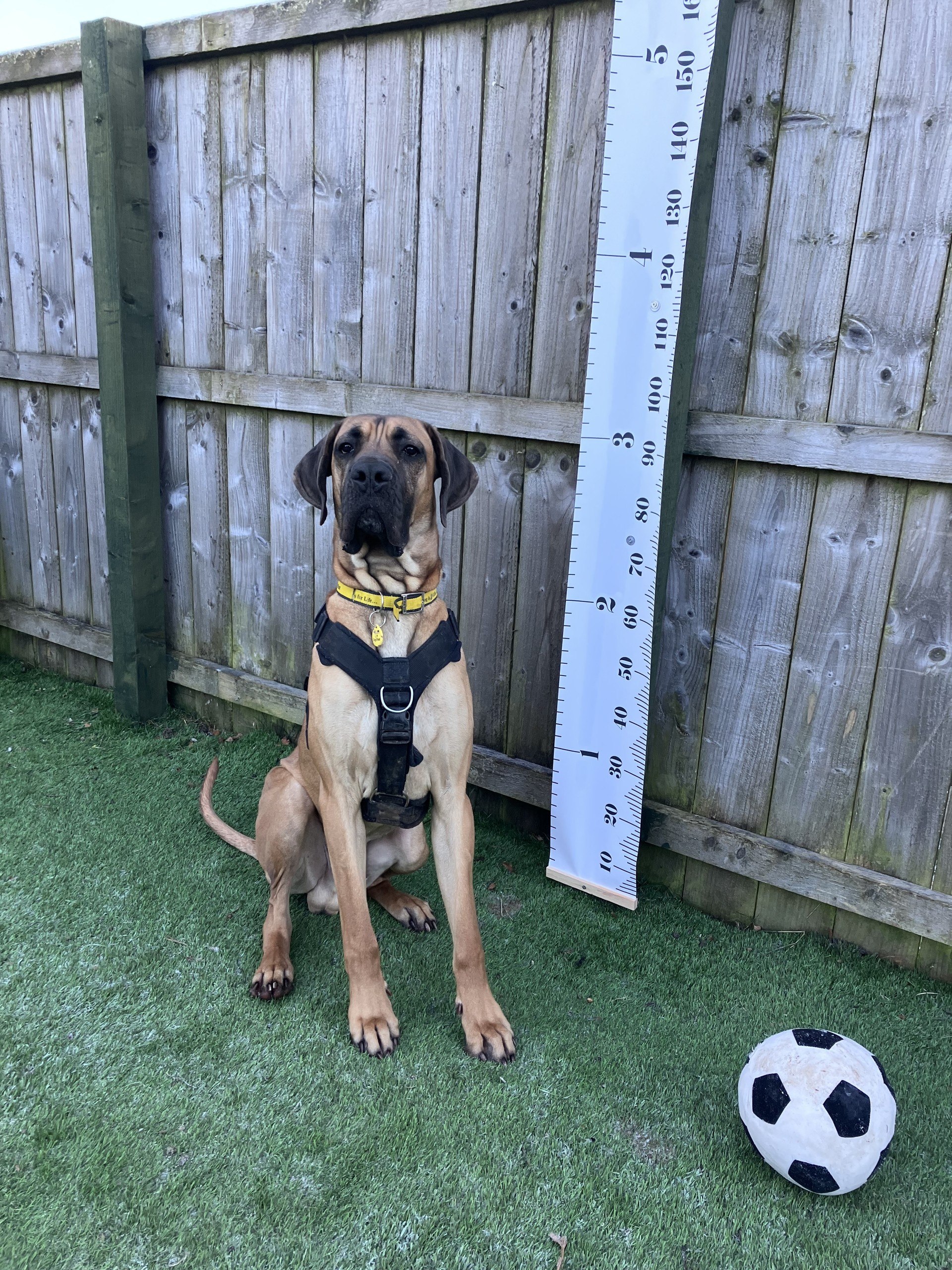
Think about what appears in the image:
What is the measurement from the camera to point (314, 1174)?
206 cm

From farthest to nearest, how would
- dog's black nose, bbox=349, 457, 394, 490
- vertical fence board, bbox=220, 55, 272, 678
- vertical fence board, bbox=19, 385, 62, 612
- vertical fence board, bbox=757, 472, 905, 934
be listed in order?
1. vertical fence board, bbox=19, 385, 62, 612
2. vertical fence board, bbox=220, 55, 272, 678
3. vertical fence board, bbox=757, 472, 905, 934
4. dog's black nose, bbox=349, 457, 394, 490

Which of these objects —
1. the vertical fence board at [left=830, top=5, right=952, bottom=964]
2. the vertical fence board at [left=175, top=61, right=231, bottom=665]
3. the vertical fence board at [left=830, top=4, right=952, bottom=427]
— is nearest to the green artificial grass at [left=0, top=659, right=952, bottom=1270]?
the vertical fence board at [left=830, top=5, right=952, bottom=964]

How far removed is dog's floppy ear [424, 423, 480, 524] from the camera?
8.53ft

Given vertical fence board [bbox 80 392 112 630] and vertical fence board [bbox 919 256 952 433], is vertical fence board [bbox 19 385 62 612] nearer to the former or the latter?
vertical fence board [bbox 80 392 112 630]

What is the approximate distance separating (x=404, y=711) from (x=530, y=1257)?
50.9 inches

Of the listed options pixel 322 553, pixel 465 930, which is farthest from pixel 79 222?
pixel 465 930

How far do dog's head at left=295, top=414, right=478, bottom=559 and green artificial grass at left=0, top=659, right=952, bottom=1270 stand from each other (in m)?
1.41

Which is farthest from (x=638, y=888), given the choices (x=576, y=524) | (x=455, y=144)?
(x=455, y=144)

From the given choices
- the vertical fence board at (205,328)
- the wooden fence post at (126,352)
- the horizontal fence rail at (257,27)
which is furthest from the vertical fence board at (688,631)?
the wooden fence post at (126,352)

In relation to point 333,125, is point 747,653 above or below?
below

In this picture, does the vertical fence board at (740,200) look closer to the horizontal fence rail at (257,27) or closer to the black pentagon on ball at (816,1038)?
the horizontal fence rail at (257,27)

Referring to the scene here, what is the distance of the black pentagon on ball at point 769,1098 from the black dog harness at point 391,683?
1165 millimetres

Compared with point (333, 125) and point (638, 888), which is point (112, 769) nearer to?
point (638, 888)

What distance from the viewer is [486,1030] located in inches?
98.1
